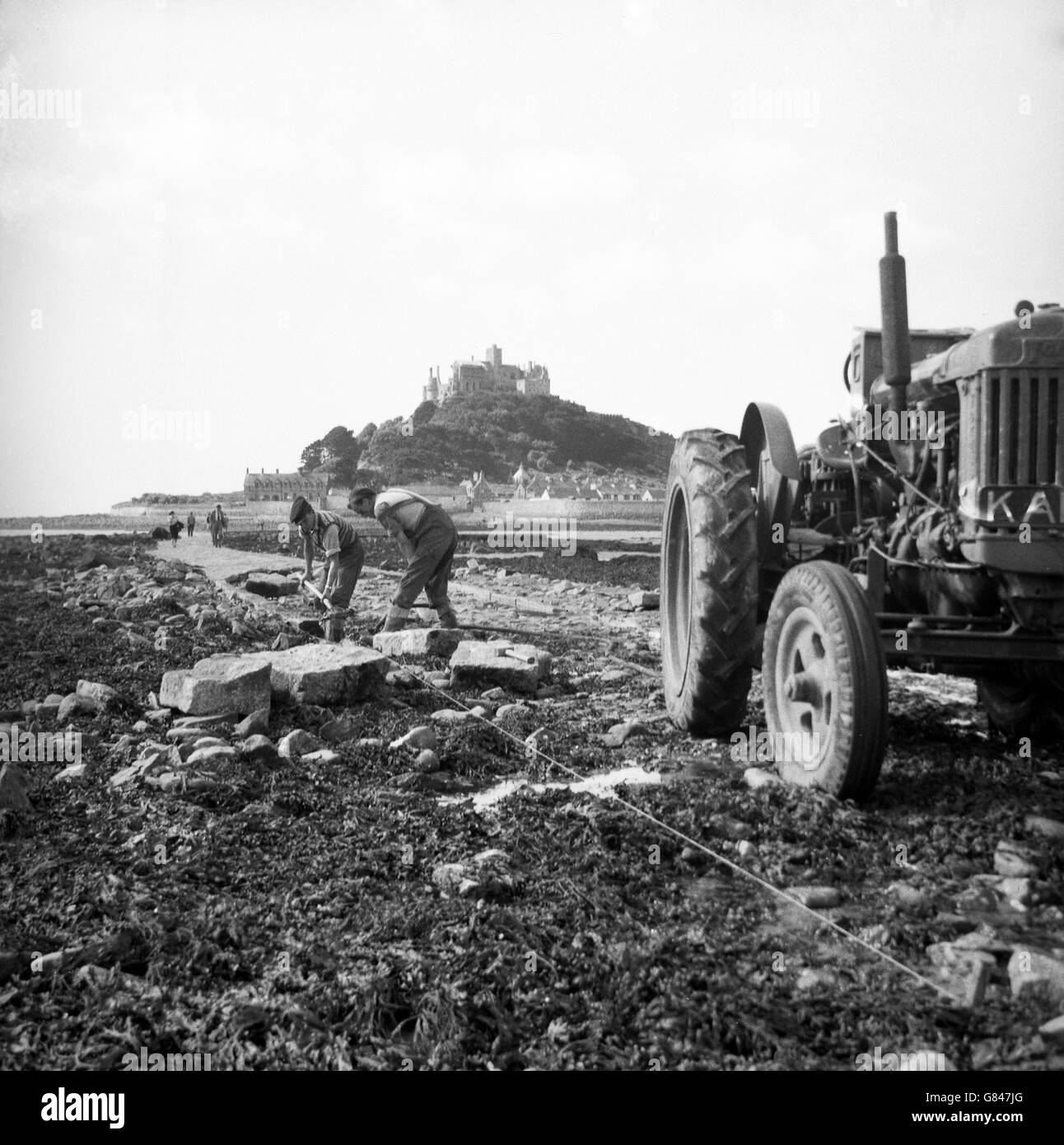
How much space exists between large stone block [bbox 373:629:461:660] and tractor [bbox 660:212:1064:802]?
3.14 m

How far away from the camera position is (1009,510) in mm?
4418

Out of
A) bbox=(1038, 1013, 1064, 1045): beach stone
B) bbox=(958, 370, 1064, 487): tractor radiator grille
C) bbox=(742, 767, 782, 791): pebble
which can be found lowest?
bbox=(1038, 1013, 1064, 1045): beach stone

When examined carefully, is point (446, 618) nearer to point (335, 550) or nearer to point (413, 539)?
point (413, 539)

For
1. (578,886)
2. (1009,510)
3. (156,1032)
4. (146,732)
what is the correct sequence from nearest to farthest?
(156,1032), (578,886), (1009,510), (146,732)

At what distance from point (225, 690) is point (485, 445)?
136972 millimetres

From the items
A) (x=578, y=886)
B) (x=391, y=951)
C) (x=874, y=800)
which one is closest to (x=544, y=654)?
(x=874, y=800)

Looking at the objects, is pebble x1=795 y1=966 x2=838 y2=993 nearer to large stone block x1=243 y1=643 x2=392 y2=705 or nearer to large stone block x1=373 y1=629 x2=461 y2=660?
large stone block x1=243 y1=643 x2=392 y2=705

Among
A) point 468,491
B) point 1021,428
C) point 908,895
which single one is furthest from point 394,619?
point 468,491

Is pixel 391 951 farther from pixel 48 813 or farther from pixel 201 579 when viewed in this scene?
pixel 201 579

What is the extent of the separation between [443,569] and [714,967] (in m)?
8.18

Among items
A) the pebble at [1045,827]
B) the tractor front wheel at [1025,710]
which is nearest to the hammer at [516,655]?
the tractor front wheel at [1025,710]

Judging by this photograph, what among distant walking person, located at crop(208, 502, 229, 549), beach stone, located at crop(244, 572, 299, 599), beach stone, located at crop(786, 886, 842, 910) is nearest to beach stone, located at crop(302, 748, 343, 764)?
beach stone, located at crop(786, 886, 842, 910)

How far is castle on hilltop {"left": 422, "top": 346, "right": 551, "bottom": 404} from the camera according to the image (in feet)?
516
